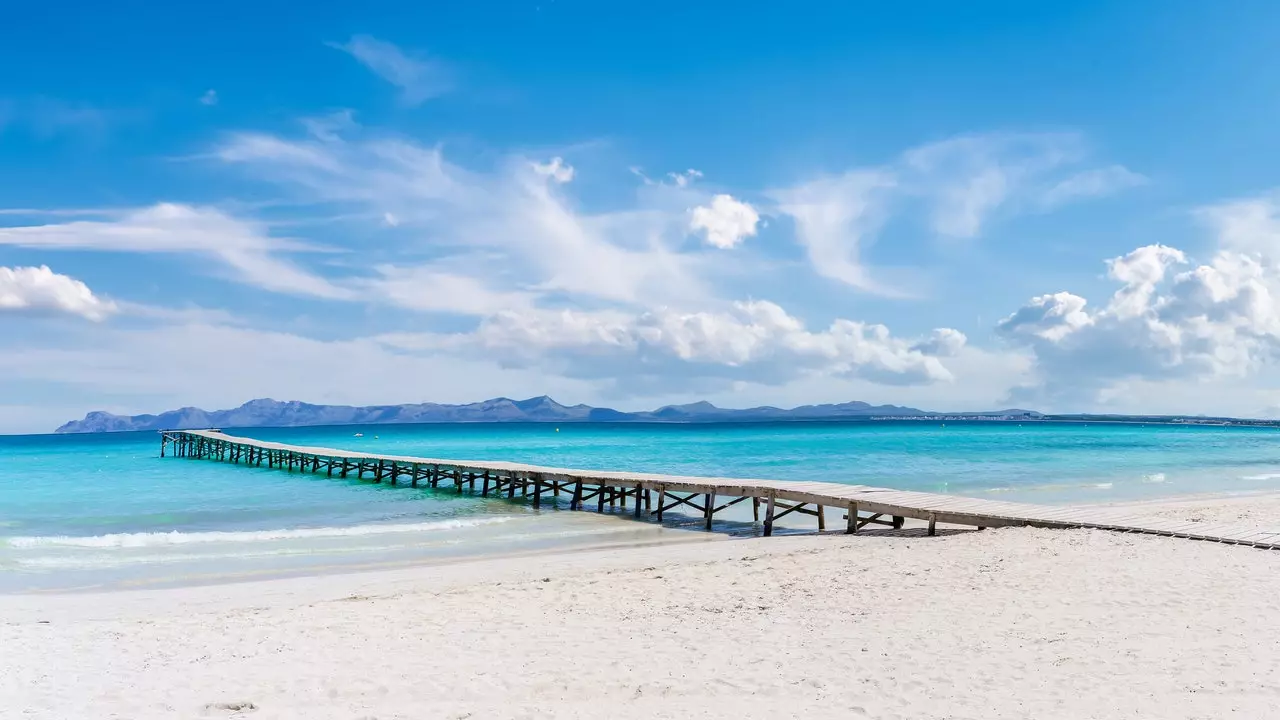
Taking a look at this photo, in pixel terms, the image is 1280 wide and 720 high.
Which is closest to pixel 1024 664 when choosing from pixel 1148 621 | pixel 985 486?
pixel 1148 621

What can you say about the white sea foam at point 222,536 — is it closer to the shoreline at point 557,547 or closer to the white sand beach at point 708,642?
the shoreline at point 557,547

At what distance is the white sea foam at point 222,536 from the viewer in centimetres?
1627

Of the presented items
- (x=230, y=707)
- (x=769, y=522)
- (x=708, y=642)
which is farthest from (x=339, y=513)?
(x=708, y=642)

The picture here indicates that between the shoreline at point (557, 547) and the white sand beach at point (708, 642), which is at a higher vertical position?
the white sand beach at point (708, 642)

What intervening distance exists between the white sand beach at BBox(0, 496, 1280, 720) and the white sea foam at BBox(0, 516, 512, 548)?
5.39 m

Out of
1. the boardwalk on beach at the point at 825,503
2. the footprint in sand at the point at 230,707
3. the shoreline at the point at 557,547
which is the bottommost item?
the shoreline at the point at 557,547

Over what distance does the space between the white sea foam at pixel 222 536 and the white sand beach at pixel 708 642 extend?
539cm

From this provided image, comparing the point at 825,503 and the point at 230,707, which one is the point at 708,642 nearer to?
the point at 230,707

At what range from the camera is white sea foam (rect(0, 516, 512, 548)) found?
1627 cm

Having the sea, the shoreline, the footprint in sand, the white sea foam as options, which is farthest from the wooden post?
the footprint in sand

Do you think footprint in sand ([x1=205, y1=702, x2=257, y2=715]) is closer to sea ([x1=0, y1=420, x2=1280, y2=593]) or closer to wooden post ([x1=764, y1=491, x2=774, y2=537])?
sea ([x1=0, y1=420, x2=1280, y2=593])

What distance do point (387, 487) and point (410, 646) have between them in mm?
23594

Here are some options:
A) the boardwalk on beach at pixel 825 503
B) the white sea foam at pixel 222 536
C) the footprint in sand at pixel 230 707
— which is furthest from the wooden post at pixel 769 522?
the footprint in sand at pixel 230 707

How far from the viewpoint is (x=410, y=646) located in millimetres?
7426
